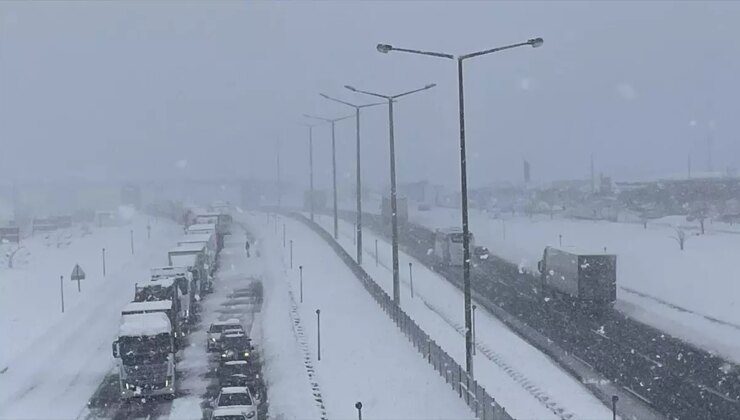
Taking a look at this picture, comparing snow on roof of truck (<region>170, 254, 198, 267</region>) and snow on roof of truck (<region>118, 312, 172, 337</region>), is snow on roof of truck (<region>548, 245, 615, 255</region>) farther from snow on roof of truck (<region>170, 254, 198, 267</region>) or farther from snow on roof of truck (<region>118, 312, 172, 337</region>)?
snow on roof of truck (<region>118, 312, 172, 337</region>)

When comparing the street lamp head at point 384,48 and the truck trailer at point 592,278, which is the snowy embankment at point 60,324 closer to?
the street lamp head at point 384,48

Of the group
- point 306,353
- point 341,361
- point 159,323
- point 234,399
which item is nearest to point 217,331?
point 306,353

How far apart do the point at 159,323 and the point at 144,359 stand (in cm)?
130

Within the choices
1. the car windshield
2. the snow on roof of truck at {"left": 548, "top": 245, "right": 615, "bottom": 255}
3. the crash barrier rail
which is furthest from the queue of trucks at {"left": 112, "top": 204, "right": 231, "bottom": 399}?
the snow on roof of truck at {"left": 548, "top": 245, "right": 615, "bottom": 255}

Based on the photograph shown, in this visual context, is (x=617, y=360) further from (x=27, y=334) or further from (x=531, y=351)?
(x=27, y=334)

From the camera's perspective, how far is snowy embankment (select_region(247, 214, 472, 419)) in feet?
84.1

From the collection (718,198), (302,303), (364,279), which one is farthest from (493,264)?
(718,198)

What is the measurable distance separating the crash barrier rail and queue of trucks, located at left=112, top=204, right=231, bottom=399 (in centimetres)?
933

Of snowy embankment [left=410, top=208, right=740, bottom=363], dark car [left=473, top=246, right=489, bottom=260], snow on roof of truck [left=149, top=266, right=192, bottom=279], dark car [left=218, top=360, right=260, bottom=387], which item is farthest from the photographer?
dark car [left=473, top=246, right=489, bottom=260]

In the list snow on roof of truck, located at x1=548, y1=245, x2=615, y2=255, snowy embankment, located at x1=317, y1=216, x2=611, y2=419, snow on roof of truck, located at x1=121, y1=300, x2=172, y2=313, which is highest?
snow on roof of truck, located at x1=548, y1=245, x2=615, y2=255

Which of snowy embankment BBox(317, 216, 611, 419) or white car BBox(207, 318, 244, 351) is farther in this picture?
white car BBox(207, 318, 244, 351)

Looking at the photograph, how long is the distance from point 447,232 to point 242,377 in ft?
124

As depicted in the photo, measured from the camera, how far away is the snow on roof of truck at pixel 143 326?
27422 mm

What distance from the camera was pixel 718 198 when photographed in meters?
101
